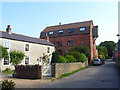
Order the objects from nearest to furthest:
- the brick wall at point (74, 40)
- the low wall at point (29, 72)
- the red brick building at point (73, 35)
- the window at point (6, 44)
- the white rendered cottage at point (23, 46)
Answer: the low wall at point (29, 72), the white rendered cottage at point (23, 46), the window at point (6, 44), the brick wall at point (74, 40), the red brick building at point (73, 35)

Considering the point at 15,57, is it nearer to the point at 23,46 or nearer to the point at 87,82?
the point at 23,46

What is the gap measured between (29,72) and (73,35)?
2529 centimetres

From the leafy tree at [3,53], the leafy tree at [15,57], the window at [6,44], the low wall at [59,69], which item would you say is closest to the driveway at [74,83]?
the low wall at [59,69]

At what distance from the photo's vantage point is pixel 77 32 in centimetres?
3753

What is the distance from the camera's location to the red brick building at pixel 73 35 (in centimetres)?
3612

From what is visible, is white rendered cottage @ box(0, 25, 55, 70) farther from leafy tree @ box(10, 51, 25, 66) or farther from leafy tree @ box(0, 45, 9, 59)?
leafy tree @ box(0, 45, 9, 59)

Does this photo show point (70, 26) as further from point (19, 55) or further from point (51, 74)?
point (51, 74)

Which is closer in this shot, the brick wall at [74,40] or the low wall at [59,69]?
the low wall at [59,69]

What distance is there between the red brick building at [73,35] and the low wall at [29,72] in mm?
23698

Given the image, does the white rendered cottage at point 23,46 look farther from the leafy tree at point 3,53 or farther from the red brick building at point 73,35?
the red brick building at point 73,35

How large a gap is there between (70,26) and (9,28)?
68.2 feet

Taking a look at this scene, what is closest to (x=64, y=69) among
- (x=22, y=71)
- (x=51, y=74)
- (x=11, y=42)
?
(x=51, y=74)

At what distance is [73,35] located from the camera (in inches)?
1485

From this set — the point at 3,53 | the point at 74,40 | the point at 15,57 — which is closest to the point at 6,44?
the point at 3,53
